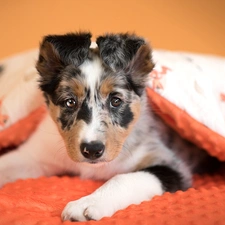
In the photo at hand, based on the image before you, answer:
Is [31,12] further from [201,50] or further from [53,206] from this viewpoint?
[53,206]

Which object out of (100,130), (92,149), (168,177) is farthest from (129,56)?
(168,177)

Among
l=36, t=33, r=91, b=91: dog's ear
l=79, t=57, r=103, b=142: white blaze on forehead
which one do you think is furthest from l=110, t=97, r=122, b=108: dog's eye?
l=36, t=33, r=91, b=91: dog's ear

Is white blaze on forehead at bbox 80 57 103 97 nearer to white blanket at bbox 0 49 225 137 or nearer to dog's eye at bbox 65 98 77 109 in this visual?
dog's eye at bbox 65 98 77 109

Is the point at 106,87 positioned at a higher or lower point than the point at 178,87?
higher

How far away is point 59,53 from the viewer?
2062 mm

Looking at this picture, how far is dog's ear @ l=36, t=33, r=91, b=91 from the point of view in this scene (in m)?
2.01

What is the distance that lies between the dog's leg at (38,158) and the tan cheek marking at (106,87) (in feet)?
1.83

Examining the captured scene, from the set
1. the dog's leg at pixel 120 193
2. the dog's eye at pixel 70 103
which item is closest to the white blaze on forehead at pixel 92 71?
the dog's eye at pixel 70 103

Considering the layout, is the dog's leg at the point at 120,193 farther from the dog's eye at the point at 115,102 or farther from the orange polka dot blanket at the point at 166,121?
the dog's eye at the point at 115,102

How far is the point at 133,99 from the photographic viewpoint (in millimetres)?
2178

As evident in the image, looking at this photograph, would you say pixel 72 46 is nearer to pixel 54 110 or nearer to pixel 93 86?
pixel 93 86

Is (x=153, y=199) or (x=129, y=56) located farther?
(x=129, y=56)

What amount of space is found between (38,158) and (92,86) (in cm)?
74

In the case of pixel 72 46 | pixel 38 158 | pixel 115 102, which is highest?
pixel 72 46
